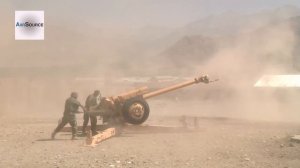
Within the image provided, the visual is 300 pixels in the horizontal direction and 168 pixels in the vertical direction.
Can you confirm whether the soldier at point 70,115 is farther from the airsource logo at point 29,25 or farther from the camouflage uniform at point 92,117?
the airsource logo at point 29,25

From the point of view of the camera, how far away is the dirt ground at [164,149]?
10586 mm

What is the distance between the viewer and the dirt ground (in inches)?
417

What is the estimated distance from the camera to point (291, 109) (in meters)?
24.1

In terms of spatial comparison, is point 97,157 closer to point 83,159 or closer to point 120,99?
point 83,159

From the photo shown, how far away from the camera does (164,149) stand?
12281mm

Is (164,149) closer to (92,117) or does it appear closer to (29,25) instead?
(92,117)

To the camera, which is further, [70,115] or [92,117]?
[92,117]

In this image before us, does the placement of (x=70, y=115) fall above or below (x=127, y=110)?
below

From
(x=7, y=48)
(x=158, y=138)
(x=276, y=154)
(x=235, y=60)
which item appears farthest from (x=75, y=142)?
(x=7, y=48)

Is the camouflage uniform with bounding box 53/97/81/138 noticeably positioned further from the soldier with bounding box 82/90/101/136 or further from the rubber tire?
the rubber tire

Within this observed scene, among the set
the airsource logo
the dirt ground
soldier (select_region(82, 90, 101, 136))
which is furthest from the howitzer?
the airsource logo

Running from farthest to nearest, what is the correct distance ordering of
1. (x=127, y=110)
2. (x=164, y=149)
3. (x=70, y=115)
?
(x=127, y=110) < (x=70, y=115) < (x=164, y=149)

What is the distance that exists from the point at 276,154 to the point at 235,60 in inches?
868

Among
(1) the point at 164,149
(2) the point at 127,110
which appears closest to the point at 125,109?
(2) the point at 127,110
